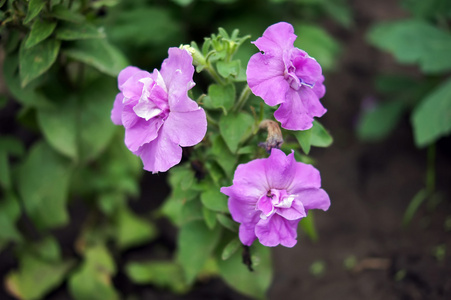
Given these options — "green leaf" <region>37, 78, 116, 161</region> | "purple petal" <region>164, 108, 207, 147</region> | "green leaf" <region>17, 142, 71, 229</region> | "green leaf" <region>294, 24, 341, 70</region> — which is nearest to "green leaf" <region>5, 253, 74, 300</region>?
"green leaf" <region>17, 142, 71, 229</region>

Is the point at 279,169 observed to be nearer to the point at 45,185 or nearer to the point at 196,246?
the point at 196,246

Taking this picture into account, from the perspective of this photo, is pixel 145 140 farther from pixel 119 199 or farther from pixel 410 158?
pixel 410 158

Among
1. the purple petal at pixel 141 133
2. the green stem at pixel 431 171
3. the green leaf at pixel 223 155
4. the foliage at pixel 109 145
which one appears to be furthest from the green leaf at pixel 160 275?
the green stem at pixel 431 171

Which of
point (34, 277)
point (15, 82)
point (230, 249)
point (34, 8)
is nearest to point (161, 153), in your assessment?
point (230, 249)

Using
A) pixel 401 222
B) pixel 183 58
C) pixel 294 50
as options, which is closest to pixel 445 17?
pixel 401 222

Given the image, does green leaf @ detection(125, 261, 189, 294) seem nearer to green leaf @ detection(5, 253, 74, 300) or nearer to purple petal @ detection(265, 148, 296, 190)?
green leaf @ detection(5, 253, 74, 300)

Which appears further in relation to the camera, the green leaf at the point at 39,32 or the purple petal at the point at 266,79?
the green leaf at the point at 39,32

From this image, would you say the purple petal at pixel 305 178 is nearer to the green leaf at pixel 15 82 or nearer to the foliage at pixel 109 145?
the foliage at pixel 109 145
